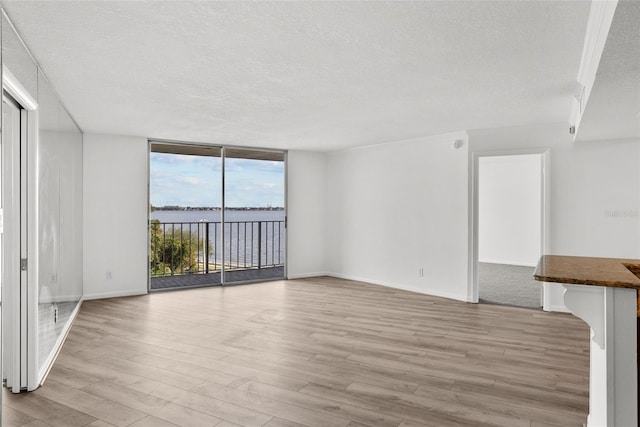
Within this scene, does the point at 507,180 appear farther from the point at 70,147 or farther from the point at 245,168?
the point at 70,147

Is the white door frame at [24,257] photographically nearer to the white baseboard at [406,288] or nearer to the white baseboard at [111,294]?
the white baseboard at [111,294]

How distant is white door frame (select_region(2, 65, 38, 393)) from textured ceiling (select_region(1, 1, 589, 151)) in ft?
2.01

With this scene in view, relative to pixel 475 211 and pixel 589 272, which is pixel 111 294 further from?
pixel 589 272

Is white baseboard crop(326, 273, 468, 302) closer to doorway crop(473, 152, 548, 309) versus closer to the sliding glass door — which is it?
the sliding glass door

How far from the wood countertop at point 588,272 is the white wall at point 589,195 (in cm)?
272

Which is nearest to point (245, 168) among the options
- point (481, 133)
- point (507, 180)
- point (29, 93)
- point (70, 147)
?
point (70, 147)

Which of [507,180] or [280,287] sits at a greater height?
[507,180]

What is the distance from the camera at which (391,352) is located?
11.9 ft

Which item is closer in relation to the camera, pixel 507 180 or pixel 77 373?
pixel 77 373

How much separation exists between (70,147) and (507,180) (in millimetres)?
8382

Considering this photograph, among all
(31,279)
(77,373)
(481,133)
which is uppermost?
(481,133)

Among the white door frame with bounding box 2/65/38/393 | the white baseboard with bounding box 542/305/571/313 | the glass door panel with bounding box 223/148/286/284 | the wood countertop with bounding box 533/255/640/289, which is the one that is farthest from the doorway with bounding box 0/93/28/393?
the white baseboard with bounding box 542/305/571/313

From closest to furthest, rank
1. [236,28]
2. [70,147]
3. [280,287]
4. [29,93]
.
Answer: [236,28]
[29,93]
[70,147]
[280,287]

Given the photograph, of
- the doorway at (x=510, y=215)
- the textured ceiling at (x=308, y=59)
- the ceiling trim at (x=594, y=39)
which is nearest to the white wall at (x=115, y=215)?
the textured ceiling at (x=308, y=59)
